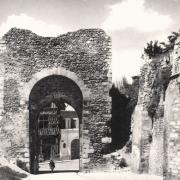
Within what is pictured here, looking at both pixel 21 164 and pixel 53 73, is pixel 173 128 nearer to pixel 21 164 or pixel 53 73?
pixel 53 73

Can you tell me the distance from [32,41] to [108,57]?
3.11 m

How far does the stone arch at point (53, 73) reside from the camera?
14.6 metres

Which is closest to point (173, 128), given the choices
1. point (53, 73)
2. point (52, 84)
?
point (53, 73)

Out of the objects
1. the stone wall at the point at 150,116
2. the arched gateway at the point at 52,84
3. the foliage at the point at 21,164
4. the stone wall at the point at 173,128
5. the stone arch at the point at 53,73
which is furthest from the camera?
the stone arch at the point at 53,73

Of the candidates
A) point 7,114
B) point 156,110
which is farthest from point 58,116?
point 156,110

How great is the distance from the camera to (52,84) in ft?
49.4

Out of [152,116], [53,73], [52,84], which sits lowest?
[152,116]

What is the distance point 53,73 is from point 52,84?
0.59 m

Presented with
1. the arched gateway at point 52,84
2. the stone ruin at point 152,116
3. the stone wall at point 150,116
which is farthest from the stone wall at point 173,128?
the arched gateway at point 52,84

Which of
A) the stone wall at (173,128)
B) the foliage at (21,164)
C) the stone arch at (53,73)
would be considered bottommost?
the foliage at (21,164)

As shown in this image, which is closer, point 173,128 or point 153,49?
point 173,128

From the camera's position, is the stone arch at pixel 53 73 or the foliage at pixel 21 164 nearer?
the foliage at pixel 21 164

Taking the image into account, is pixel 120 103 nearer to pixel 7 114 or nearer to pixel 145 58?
pixel 145 58

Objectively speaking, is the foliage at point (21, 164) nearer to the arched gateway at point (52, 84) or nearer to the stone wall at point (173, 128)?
the arched gateway at point (52, 84)
